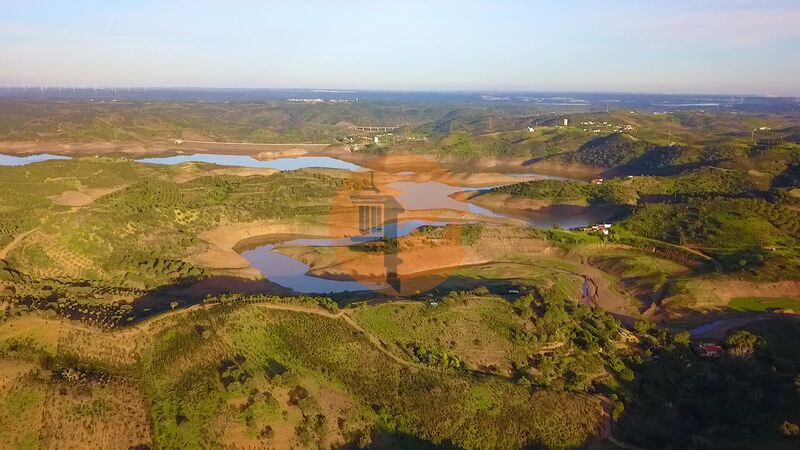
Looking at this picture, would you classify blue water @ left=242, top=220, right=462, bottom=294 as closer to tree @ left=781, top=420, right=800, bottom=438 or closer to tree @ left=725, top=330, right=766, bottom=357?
tree @ left=725, top=330, right=766, bottom=357

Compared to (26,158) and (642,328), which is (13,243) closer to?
(642,328)

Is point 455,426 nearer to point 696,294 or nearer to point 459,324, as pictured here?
point 459,324

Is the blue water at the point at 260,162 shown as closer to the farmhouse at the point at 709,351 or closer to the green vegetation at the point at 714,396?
the farmhouse at the point at 709,351

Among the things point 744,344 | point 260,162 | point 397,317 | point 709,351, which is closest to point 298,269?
point 397,317

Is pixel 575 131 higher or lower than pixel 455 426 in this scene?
higher

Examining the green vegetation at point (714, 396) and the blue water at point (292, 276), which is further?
the blue water at point (292, 276)

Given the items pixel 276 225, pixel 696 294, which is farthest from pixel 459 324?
pixel 276 225

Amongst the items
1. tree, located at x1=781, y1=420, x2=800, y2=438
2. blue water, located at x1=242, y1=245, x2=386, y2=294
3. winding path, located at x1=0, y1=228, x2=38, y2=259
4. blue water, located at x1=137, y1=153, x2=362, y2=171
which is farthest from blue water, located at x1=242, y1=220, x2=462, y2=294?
blue water, located at x1=137, y1=153, x2=362, y2=171

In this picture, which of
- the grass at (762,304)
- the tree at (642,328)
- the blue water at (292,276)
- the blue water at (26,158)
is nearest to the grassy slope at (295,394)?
the tree at (642,328)
